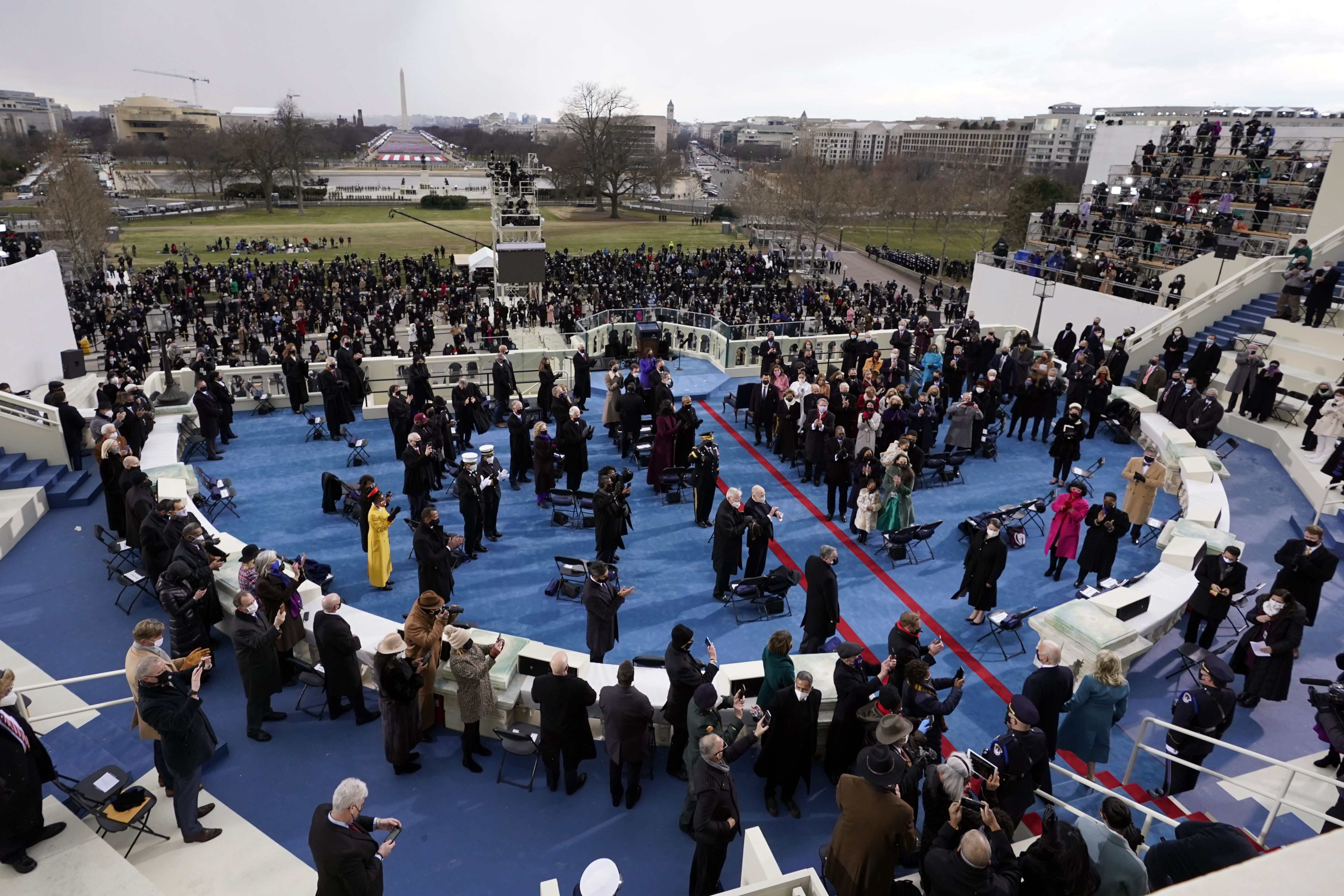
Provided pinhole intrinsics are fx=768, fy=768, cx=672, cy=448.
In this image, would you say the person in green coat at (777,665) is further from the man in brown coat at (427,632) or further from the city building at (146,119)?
the city building at (146,119)

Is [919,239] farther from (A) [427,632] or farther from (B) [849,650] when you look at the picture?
(A) [427,632]

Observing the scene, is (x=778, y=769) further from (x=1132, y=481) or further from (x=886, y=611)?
(x=1132, y=481)

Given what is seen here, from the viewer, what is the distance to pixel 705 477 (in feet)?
37.8

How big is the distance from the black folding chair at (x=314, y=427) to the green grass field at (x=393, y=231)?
3979 centimetres

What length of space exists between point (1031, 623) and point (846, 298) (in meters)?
26.9

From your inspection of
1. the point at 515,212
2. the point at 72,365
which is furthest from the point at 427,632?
the point at 515,212

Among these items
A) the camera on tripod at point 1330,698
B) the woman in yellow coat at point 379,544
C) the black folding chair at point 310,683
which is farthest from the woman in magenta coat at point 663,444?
the camera on tripod at point 1330,698

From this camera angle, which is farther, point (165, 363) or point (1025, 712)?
point (165, 363)

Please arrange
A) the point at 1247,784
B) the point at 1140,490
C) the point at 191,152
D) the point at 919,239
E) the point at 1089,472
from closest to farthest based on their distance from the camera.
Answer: the point at 1247,784 → the point at 1140,490 → the point at 1089,472 → the point at 919,239 → the point at 191,152

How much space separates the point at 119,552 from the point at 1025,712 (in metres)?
10.5

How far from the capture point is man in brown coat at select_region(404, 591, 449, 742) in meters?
6.73

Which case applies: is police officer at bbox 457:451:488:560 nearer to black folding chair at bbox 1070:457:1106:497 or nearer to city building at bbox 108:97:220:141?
black folding chair at bbox 1070:457:1106:497

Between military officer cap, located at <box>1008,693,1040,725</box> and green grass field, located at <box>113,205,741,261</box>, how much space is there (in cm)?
5355

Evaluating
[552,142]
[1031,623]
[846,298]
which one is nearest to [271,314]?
[846,298]
